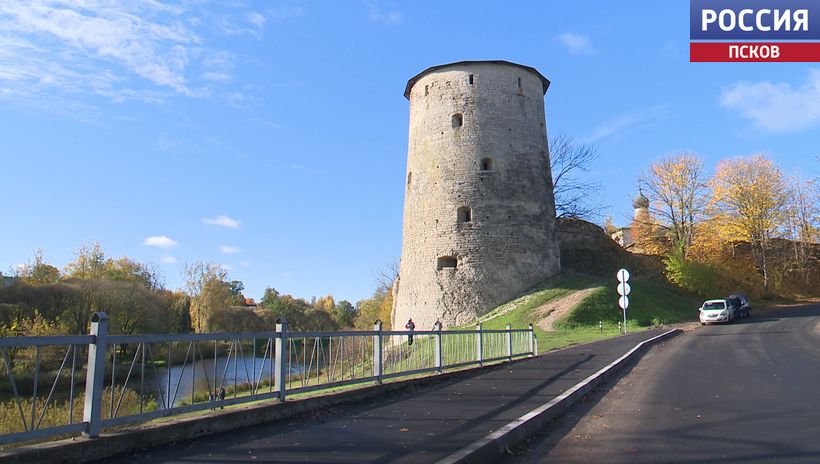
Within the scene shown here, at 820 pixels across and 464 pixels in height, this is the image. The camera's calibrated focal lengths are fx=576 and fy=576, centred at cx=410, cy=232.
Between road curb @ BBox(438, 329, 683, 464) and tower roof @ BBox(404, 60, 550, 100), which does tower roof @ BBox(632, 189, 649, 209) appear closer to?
tower roof @ BBox(404, 60, 550, 100)

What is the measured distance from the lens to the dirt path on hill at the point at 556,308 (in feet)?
92.6

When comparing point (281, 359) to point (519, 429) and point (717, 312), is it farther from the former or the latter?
point (717, 312)

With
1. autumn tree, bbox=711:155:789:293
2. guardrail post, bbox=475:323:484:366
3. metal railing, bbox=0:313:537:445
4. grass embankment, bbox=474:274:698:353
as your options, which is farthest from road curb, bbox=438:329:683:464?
autumn tree, bbox=711:155:789:293

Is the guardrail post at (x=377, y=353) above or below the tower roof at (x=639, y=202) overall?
below

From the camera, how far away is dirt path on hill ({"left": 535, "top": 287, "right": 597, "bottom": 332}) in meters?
28.2

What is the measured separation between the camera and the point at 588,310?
28.6 metres

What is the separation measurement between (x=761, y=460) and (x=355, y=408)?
5062 mm

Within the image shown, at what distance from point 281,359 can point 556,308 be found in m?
23.9

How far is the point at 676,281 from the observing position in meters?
39.2

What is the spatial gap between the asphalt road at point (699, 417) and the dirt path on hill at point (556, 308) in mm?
14252

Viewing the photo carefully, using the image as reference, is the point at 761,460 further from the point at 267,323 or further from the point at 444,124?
the point at 267,323

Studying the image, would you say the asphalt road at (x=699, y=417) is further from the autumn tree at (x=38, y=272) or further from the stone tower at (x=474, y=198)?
the autumn tree at (x=38, y=272)

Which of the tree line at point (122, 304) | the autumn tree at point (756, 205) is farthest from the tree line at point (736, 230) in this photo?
the tree line at point (122, 304)

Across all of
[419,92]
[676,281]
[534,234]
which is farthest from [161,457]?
[676,281]
